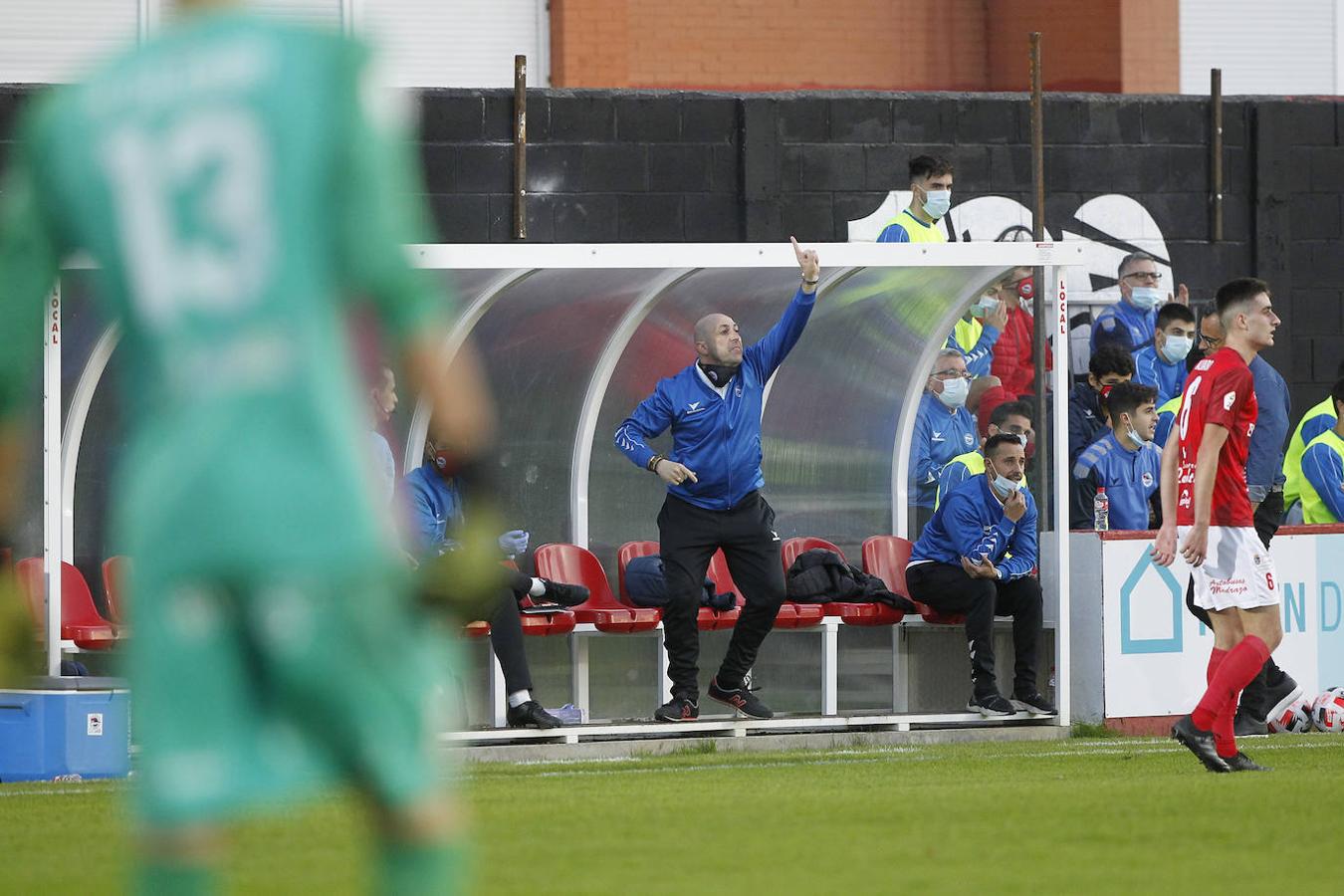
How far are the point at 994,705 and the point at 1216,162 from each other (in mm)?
5786

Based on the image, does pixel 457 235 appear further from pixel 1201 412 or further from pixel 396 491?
pixel 1201 412

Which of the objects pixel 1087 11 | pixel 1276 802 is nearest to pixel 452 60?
pixel 1087 11

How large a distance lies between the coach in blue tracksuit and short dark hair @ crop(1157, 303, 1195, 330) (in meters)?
3.85

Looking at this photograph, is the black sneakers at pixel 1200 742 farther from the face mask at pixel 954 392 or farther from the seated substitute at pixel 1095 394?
the seated substitute at pixel 1095 394

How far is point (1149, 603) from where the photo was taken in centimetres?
1277

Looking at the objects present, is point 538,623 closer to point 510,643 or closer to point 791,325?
point 510,643

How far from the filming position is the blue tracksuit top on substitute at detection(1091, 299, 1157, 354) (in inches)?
613

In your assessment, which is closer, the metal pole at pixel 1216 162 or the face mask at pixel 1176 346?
the face mask at pixel 1176 346

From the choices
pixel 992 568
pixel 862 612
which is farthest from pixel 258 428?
pixel 862 612

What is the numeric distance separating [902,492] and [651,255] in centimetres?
279

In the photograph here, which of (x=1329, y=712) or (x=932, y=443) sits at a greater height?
(x=932, y=443)

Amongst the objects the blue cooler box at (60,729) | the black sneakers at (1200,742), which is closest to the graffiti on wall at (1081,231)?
the black sneakers at (1200,742)

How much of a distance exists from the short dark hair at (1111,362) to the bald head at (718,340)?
3109 millimetres

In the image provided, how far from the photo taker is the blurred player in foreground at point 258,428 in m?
3.54
